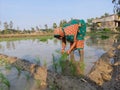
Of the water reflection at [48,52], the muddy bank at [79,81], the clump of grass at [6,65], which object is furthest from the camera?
the water reflection at [48,52]

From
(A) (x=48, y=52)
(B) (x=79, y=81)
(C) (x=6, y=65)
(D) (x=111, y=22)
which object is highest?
(D) (x=111, y=22)

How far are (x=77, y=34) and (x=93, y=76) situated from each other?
175cm

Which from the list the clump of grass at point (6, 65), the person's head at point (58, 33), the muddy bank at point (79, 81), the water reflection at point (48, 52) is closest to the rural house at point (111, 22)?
the water reflection at point (48, 52)

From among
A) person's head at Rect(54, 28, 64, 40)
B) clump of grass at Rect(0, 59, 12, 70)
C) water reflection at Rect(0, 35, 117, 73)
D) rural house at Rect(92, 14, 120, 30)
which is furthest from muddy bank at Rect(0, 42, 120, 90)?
rural house at Rect(92, 14, 120, 30)

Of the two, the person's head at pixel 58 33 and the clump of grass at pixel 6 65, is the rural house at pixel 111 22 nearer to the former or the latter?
the clump of grass at pixel 6 65

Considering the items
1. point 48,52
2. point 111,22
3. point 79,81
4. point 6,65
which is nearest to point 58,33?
point 79,81

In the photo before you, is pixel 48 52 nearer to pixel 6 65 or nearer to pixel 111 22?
pixel 6 65

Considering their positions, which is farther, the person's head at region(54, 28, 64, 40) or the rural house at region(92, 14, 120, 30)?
the rural house at region(92, 14, 120, 30)

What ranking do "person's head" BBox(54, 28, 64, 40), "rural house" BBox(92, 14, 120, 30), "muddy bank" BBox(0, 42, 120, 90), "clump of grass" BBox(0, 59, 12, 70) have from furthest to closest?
"rural house" BBox(92, 14, 120, 30)
"clump of grass" BBox(0, 59, 12, 70)
"person's head" BBox(54, 28, 64, 40)
"muddy bank" BBox(0, 42, 120, 90)

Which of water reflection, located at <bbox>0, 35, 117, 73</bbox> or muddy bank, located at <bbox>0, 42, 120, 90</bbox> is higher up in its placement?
muddy bank, located at <bbox>0, 42, 120, 90</bbox>

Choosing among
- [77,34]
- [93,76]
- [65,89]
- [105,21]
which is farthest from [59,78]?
[105,21]

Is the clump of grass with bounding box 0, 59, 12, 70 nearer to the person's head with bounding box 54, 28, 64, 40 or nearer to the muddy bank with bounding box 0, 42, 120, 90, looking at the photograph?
the muddy bank with bounding box 0, 42, 120, 90

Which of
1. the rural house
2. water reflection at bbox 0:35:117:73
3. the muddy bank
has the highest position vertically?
the rural house

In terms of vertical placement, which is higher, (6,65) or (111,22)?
(111,22)
